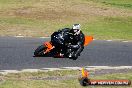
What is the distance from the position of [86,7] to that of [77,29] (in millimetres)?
19085

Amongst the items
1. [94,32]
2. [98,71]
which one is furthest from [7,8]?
[98,71]

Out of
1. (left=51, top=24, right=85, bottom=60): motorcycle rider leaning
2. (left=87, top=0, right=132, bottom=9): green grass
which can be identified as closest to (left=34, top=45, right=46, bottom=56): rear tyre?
(left=51, top=24, right=85, bottom=60): motorcycle rider leaning

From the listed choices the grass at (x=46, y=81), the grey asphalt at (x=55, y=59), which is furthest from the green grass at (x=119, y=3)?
the grass at (x=46, y=81)

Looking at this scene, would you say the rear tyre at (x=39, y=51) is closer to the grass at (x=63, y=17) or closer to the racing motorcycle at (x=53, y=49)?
the racing motorcycle at (x=53, y=49)

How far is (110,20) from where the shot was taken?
32.3 m

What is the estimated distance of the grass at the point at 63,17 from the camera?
2636 centimetres

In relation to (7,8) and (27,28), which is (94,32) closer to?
(27,28)

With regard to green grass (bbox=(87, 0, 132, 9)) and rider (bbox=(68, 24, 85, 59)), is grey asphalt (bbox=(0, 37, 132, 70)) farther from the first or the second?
green grass (bbox=(87, 0, 132, 9))

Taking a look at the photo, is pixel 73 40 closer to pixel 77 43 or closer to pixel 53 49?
pixel 77 43

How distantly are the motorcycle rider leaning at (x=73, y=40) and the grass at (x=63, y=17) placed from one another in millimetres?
5585

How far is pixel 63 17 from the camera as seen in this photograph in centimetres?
3250

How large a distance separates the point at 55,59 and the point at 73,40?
1.19 metres

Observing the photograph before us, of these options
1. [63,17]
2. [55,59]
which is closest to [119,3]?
[63,17]

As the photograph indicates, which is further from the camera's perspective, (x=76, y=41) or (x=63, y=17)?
(x=63, y=17)
